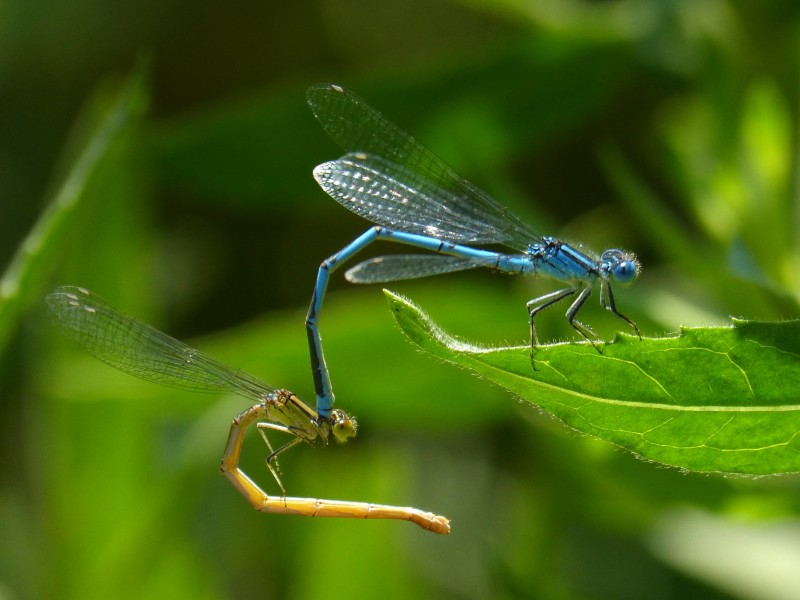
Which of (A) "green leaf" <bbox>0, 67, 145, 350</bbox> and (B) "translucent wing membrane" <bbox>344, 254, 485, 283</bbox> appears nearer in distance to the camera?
(A) "green leaf" <bbox>0, 67, 145, 350</bbox>

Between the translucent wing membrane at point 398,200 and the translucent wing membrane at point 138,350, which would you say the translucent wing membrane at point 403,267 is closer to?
the translucent wing membrane at point 398,200

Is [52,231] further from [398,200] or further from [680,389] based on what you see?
[680,389]

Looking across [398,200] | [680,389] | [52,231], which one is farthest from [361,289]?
[680,389]

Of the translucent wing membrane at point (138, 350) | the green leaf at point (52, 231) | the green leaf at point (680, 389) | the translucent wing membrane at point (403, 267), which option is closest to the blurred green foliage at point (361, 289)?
the green leaf at point (52, 231)

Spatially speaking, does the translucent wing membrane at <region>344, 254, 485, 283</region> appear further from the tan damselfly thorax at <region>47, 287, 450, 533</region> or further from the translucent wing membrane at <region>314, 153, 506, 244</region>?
the tan damselfly thorax at <region>47, 287, 450, 533</region>

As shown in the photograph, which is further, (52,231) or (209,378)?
(209,378)

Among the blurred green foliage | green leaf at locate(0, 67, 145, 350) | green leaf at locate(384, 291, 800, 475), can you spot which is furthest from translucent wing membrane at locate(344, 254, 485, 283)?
green leaf at locate(384, 291, 800, 475)

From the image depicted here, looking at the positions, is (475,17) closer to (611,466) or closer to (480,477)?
(480,477)
